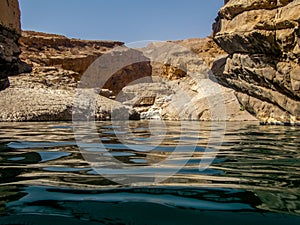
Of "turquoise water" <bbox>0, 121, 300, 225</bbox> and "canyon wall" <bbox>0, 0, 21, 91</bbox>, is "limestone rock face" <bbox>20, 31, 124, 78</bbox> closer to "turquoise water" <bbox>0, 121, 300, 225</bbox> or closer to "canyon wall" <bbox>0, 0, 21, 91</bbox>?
"canyon wall" <bbox>0, 0, 21, 91</bbox>

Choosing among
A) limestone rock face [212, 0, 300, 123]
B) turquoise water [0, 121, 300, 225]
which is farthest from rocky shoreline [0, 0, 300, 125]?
turquoise water [0, 121, 300, 225]

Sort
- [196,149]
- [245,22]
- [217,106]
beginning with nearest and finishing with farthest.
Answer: [196,149] → [245,22] → [217,106]

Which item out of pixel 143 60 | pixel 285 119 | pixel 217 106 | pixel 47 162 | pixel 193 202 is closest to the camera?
pixel 193 202

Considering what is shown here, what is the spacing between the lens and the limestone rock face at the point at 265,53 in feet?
33.9

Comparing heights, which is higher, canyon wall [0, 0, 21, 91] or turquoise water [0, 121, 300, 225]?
canyon wall [0, 0, 21, 91]

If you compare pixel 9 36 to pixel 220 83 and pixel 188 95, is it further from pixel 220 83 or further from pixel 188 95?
pixel 188 95

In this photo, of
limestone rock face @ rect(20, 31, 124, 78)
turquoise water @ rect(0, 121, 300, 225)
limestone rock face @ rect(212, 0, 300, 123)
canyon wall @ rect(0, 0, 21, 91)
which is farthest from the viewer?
limestone rock face @ rect(20, 31, 124, 78)

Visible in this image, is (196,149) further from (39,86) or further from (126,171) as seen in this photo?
(39,86)

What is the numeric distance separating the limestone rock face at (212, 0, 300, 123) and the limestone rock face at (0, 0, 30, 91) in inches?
332

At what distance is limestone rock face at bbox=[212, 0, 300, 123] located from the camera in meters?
10.3

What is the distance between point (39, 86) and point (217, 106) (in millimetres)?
8093

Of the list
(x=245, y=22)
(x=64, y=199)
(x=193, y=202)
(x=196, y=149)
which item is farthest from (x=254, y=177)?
(x=245, y=22)

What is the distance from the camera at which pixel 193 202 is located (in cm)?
136

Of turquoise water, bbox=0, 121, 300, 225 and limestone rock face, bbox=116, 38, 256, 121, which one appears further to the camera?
limestone rock face, bbox=116, 38, 256, 121
